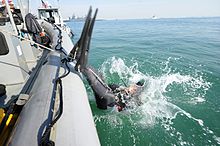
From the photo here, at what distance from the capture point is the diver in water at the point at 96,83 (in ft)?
8.51

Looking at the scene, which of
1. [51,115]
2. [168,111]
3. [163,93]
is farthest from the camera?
[163,93]

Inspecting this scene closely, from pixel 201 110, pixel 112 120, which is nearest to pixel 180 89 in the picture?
pixel 201 110

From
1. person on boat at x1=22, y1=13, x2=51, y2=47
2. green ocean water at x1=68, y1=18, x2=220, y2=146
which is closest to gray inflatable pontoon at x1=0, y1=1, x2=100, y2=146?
green ocean water at x1=68, y1=18, x2=220, y2=146

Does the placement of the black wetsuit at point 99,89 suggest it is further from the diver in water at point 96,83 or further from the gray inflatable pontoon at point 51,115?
the gray inflatable pontoon at point 51,115

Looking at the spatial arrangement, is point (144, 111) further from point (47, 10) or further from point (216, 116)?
point (47, 10)

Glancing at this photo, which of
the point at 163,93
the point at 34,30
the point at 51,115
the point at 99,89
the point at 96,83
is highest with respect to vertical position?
the point at 34,30

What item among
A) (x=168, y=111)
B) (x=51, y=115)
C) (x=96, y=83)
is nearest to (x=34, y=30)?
(x=96, y=83)

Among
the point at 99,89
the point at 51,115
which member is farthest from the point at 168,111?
A: the point at 51,115

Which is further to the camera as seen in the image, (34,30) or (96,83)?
(34,30)

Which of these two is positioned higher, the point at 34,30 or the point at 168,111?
the point at 34,30

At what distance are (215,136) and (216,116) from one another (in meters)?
0.82

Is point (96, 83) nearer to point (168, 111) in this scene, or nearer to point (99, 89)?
point (99, 89)

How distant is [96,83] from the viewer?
3.28m

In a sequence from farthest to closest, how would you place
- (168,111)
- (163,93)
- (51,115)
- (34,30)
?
(163,93)
(34,30)
(168,111)
(51,115)
